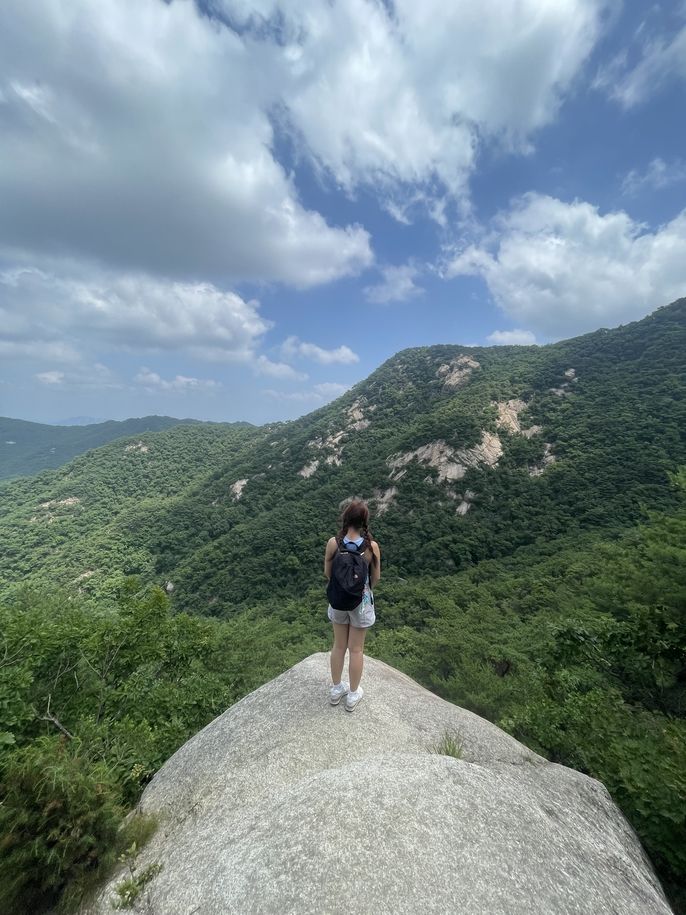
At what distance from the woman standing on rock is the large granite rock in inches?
59.4

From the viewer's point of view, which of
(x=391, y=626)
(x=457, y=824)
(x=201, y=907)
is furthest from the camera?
(x=391, y=626)

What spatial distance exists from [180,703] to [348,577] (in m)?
9.43

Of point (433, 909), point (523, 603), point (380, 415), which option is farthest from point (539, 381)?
point (433, 909)

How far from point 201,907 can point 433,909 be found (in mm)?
2021

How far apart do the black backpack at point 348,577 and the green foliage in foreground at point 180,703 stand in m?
3.22

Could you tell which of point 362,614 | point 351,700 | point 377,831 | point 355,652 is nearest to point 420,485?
point 351,700

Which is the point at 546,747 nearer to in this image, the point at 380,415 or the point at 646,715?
the point at 646,715

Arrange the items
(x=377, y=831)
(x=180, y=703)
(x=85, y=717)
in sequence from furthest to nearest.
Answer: (x=180, y=703) < (x=85, y=717) < (x=377, y=831)

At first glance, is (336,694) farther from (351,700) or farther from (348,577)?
(348,577)

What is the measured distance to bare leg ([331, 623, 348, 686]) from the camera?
5855mm

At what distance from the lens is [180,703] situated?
11258mm

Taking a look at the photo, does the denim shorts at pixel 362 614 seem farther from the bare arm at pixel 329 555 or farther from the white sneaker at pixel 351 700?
the white sneaker at pixel 351 700

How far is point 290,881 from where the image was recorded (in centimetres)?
340

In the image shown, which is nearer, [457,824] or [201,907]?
[201,907]
